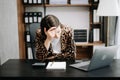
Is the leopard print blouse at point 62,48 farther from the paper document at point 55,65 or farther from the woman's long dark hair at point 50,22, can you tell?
the paper document at point 55,65

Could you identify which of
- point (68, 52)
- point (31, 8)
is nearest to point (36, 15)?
point (31, 8)

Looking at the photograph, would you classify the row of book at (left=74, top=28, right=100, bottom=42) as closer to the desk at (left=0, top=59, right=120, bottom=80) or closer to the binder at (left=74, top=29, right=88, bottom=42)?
the binder at (left=74, top=29, right=88, bottom=42)

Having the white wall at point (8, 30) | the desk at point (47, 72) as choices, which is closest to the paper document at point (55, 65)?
the desk at point (47, 72)

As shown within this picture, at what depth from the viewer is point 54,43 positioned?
2.49 metres

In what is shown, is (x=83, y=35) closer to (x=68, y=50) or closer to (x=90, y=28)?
(x=90, y=28)

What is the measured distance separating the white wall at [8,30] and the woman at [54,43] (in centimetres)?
128

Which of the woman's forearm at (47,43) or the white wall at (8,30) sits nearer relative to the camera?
the woman's forearm at (47,43)

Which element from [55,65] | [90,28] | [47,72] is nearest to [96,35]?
[90,28]

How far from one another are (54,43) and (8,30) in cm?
148

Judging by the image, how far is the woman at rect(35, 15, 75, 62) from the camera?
2.45 meters

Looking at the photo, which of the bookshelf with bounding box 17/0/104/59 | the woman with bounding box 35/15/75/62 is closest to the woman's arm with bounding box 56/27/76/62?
the woman with bounding box 35/15/75/62

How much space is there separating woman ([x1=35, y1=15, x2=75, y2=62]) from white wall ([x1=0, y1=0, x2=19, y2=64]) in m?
1.28

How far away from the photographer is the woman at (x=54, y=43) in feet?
8.04

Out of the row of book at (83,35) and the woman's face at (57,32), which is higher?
the woman's face at (57,32)
